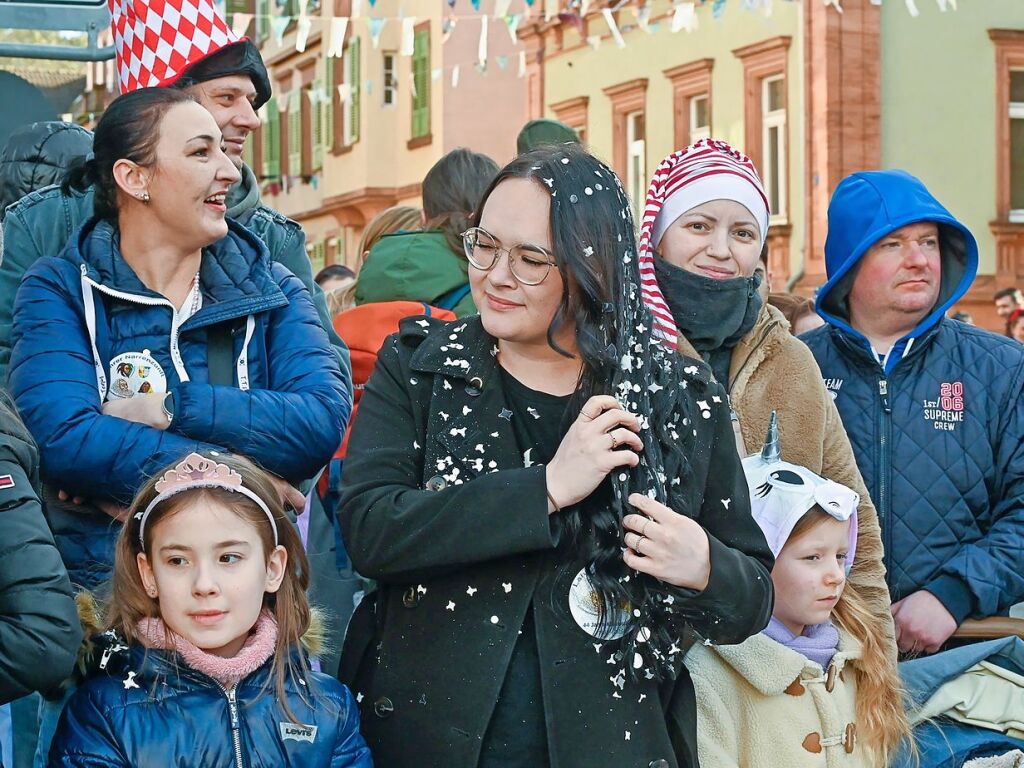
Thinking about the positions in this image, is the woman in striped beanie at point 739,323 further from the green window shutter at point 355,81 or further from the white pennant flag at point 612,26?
the green window shutter at point 355,81

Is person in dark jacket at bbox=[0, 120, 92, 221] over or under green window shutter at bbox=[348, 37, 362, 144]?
under

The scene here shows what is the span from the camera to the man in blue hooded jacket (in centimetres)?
491

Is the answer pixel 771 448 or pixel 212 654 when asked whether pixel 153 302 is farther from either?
pixel 771 448

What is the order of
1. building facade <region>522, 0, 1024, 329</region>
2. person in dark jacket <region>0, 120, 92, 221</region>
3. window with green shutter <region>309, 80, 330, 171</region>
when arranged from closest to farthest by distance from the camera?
person in dark jacket <region>0, 120, 92, 221</region>, building facade <region>522, 0, 1024, 329</region>, window with green shutter <region>309, 80, 330, 171</region>

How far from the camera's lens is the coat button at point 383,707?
3377mm

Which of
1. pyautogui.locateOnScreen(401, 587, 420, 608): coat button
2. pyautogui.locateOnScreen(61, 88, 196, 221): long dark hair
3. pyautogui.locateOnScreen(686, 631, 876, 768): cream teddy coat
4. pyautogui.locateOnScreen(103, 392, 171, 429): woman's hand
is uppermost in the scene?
pyautogui.locateOnScreen(61, 88, 196, 221): long dark hair

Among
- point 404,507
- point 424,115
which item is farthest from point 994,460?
point 424,115

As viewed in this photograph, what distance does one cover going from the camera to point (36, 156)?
17.2 feet

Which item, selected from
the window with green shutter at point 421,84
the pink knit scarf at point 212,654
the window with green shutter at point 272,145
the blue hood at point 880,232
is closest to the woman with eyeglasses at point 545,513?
the pink knit scarf at point 212,654

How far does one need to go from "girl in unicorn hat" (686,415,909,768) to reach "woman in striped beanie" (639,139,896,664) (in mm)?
114

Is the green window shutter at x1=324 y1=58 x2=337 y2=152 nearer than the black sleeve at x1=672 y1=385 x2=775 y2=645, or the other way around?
the black sleeve at x1=672 y1=385 x2=775 y2=645

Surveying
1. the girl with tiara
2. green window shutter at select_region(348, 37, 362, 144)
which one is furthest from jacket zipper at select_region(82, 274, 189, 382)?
green window shutter at select_region(348, 37, 362, 144)

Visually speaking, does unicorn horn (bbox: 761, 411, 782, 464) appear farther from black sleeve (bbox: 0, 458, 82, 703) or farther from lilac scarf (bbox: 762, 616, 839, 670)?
black sleeve (bbox: 0, 458, 82, 703)

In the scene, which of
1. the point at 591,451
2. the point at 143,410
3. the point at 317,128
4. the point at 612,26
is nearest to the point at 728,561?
the point at 591,451
